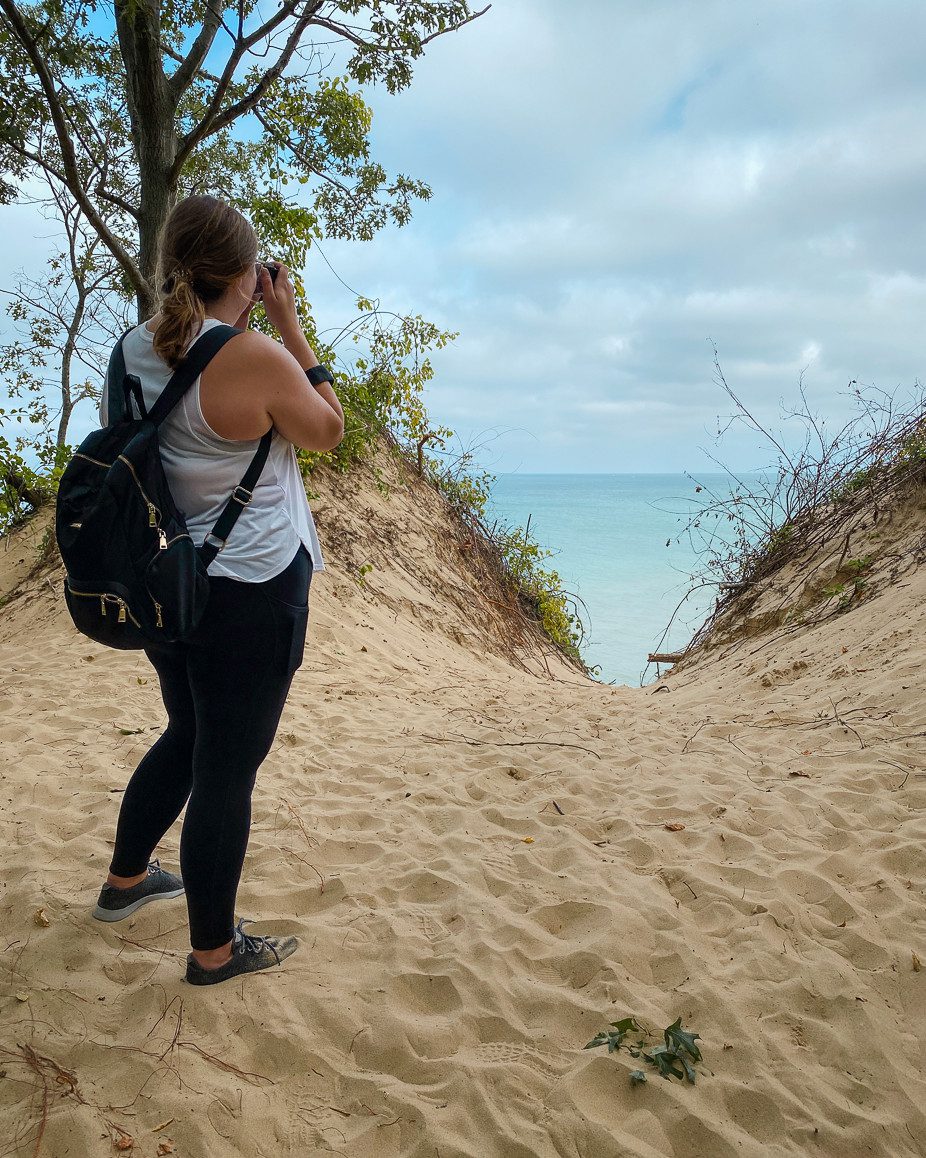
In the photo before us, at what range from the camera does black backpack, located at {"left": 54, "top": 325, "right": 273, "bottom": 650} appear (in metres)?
1.77

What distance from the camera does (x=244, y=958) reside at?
2.25m

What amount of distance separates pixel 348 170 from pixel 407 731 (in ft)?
20.5

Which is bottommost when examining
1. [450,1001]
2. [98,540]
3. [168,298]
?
[450,1001]

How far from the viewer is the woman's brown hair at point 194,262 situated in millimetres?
1799

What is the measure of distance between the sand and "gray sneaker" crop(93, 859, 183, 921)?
50 mm

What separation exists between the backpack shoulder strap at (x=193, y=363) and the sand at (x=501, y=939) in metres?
1.55

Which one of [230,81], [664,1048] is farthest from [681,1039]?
[230,81]

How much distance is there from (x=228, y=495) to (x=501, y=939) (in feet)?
5.38

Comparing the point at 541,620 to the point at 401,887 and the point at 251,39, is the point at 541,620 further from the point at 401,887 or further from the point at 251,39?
the point at 401,887

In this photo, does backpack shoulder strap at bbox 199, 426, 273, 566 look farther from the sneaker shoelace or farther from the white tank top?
the sneaker shoelace

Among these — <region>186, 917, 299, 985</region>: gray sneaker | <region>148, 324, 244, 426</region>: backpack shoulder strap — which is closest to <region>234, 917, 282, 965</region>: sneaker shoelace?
<region>186, 917, 299, 985</region>: gray sneaker

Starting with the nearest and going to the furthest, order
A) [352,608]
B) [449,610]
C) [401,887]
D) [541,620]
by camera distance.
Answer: [401,887]
[352,608]
[449,610]
[541,620]

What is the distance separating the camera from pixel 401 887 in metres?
2.93

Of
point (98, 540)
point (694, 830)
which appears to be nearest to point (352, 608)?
point (694, 830)
